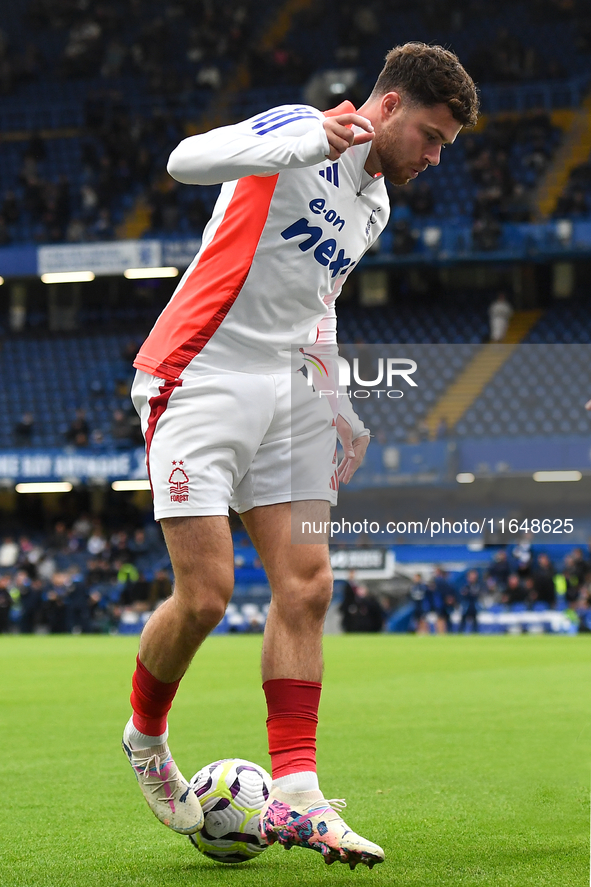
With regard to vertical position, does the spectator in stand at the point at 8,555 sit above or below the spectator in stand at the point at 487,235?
below

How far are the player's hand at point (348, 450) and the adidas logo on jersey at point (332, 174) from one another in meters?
0.66

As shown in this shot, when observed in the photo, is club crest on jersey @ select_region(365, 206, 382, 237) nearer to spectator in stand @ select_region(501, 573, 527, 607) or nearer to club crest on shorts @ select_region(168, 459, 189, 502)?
club crest on shorts @ select_region(168, 459, 189, 502)

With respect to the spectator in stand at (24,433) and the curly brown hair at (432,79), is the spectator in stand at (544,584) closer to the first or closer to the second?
the spectator in stand at (24,433)

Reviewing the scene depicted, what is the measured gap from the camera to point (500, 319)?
2422 cm

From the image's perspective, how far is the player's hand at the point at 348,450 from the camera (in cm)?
302

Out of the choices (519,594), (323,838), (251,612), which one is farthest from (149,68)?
(323,838)

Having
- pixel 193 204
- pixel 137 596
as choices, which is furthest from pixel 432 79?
pixel 193 204

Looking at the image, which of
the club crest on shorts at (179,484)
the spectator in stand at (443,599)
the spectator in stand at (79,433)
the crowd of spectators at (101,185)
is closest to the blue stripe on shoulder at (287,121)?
the club crest on shorts at (179,484)

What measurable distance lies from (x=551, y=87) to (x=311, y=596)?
78.2 ft

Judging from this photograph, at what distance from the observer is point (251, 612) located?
69.1 feet

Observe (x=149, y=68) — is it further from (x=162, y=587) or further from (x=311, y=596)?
(x=311, y=596)

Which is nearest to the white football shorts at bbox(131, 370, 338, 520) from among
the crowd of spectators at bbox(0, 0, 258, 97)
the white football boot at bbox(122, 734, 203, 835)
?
the white football boot at bbox(122, 734, 203, 835)

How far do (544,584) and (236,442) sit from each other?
1673 centimetres

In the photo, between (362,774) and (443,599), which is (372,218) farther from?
(443,599)
